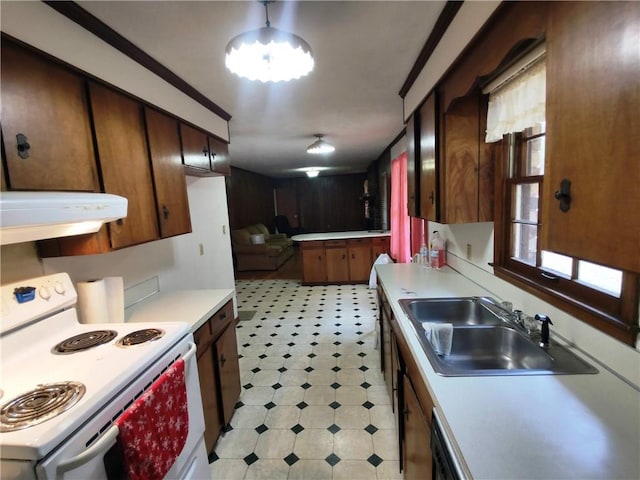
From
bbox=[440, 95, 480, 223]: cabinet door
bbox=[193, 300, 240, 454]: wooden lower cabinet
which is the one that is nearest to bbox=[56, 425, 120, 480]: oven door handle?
bbox=[193, 300, 240, 454]: wooden lower cabinet

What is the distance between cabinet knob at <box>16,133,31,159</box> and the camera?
1023 mm

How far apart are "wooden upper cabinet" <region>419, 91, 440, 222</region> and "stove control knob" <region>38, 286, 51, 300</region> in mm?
1973

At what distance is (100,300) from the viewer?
4.67 feet

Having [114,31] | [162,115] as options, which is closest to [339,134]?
[162,115]

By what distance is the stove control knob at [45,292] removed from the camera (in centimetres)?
120

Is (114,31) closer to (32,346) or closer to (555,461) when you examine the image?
(32,346)

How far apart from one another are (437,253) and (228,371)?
1.87 metres

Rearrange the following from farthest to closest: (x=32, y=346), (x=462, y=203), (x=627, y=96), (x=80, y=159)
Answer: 1. (x=462, y=203)
2. (x=80, y=159)
3. (x=32, y=346)
4. (x=627, y=96)

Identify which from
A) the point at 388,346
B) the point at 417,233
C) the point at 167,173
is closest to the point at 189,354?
the point at 167,173

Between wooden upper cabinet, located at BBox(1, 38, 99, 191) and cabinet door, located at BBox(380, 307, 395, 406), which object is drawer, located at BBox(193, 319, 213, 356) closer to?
wooden upper cabinet, located at BBox(1, 38, 99, 191)

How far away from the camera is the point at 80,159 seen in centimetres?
126

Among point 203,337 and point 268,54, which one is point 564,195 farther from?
point 203,337

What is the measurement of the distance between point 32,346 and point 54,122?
90cm

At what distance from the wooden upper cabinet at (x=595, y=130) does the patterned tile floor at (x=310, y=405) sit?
1631 mm
